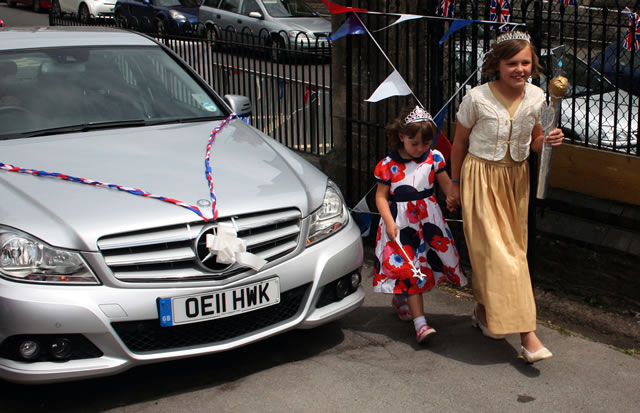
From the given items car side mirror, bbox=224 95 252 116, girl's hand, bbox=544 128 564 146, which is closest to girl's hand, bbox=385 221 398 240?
girl's hand, bbox=544 128 564 146

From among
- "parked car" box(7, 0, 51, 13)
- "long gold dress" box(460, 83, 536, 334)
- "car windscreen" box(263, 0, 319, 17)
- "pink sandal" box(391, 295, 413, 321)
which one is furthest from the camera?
"parked car" box(7, 0, 51, 13)

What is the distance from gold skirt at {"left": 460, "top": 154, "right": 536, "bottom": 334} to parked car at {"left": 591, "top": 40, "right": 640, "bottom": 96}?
0.98 meters

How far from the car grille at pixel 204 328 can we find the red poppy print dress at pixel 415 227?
26.1 inches

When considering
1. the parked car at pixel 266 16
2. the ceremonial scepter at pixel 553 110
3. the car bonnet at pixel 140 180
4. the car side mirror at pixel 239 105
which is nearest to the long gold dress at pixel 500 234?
the ceremonial scepter at pixel 553 110

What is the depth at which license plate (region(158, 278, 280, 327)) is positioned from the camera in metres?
3.79

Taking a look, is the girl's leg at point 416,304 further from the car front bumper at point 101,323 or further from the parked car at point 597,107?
the parked car at point 597,107

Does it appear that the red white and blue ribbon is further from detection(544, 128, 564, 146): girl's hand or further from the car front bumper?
detection(544, 128, 564, 146): girl's hand

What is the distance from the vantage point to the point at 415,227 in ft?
15.1

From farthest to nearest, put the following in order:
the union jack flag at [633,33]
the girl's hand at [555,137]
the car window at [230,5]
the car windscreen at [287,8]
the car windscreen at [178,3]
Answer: the car windscreen at [178,3], the car window at [230,5], the car windscreen at [287,8], the union jack flag at [633,33], the girl's hand at [555,137]

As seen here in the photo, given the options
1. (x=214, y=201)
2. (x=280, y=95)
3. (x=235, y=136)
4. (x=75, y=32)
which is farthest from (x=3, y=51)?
(x=280, y=95)

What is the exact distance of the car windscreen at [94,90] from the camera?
4.97 m

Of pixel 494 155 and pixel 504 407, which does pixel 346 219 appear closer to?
pixel 494 155

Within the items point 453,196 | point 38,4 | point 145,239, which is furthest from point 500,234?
point 38,4

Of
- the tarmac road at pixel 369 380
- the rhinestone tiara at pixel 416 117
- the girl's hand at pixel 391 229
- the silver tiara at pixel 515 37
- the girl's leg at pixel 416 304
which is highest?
the silver tiara at pixel 515 37
